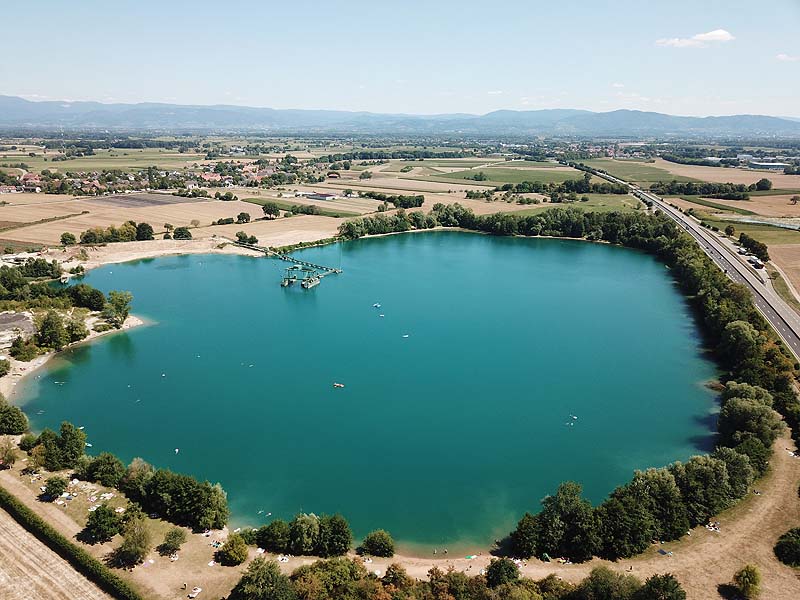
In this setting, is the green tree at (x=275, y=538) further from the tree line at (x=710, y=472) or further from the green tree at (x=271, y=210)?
the green tree at (x=271, y=210)

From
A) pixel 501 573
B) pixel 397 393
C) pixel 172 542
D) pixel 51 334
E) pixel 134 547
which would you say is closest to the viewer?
pixel 501 573

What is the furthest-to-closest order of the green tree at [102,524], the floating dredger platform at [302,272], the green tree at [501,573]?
1. the floating dredger platform at [302,272]
2. the green tree at [102,524]
3. the green tree at [501,573]

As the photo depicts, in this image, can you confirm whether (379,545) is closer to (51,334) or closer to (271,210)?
(51,334)

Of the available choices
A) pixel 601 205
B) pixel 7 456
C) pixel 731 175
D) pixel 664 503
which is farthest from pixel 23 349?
pixel 731 175

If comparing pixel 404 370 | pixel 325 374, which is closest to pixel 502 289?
pixel 404 370

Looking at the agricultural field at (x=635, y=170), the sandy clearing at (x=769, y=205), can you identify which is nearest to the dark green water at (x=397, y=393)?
the sandy clearing at (x=769, y=205)
